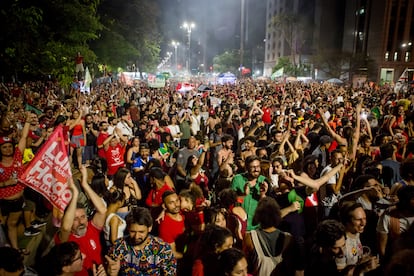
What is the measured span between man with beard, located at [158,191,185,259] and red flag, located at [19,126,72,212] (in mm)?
1065

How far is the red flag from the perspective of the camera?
364 cm

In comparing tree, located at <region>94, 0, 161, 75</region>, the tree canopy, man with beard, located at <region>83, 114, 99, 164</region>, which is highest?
tree, located at <region>94, 0, 161, 75</region>

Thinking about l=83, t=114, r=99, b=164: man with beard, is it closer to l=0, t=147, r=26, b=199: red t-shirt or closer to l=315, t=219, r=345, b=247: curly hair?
l=0, t=147, r=26, b=199: red t-shirt

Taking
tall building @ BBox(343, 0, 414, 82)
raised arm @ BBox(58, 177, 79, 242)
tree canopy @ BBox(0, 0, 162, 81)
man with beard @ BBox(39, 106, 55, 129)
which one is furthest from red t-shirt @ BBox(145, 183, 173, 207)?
tall building @ BBox(343, 0, 414, 82)

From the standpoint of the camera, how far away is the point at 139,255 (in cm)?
301

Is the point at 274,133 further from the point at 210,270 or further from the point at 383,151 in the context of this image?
the point at 210,270

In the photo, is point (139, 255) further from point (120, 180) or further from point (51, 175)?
point (120, 180)

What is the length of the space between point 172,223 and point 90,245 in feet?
2.89

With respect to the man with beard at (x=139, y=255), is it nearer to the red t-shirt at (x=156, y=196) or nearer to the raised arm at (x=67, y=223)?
the raised arm at (x=67, y=223)

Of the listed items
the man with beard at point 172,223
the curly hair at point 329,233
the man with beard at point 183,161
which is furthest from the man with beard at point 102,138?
the curly hair at point 329,233

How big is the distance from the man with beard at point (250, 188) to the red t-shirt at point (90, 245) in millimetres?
1773

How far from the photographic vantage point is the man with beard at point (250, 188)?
4.26m

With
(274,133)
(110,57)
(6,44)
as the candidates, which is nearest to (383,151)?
(274,133)

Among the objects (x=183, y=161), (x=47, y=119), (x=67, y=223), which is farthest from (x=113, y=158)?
(x=47, y=119)
